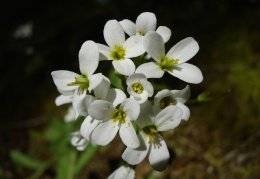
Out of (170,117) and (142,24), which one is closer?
(170,117)

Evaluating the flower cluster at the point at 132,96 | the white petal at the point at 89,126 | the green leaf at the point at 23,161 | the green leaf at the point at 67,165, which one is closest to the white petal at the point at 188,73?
the flower cluster at the point at 132,96

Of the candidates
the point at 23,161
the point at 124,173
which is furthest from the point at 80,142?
the point at 23,161

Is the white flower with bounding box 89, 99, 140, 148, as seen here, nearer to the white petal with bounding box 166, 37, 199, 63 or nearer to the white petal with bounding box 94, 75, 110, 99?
the white petal with bounding box 94, 75, 110, 99

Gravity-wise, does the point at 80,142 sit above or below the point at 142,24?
below

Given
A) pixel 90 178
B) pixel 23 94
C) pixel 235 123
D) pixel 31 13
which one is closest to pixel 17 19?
pixel 31 13

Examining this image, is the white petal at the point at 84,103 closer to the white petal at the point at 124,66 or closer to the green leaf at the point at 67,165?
the white petal at the point at 124,66

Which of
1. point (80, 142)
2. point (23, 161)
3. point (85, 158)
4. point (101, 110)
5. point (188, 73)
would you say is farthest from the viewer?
point (23, 161)

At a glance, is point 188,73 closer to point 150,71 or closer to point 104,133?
point 150,71
